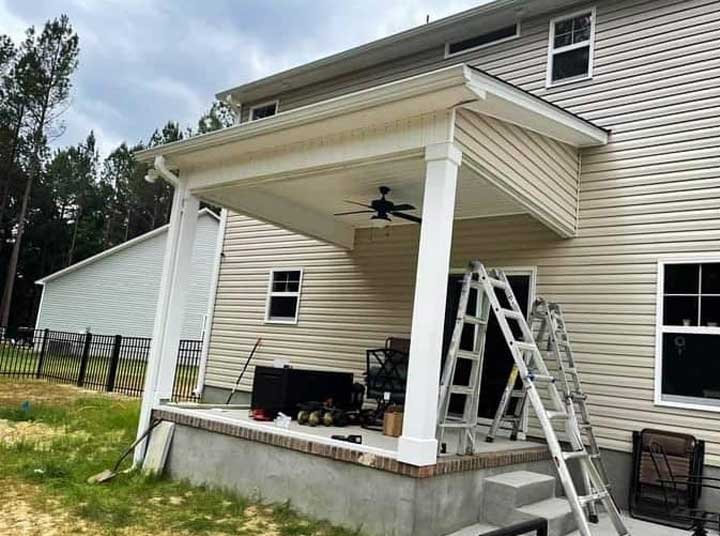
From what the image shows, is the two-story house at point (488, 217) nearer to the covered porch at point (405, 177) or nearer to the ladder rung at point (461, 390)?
the covered porch at point (405, 177)

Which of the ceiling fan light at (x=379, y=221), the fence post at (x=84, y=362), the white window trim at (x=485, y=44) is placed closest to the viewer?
the ceiling fan light at (x=379, y=221)

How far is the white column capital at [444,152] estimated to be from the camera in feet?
13.6

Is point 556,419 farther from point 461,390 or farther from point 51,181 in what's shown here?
point 51,181

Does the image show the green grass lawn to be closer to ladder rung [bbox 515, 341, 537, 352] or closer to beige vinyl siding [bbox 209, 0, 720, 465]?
ladder rung [bbox 515, 341, 537, 352]

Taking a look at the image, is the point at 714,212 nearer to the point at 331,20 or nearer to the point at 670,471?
the point at 670,471

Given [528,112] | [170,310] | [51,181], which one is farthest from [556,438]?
[51,181]

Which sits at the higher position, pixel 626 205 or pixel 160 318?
pixel 626 205

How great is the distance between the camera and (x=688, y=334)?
5312 millimetres

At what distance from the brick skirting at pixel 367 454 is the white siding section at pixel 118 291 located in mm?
15668

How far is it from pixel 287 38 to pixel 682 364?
18611mm

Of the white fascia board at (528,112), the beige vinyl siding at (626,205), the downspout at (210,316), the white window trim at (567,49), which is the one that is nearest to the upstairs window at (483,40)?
the beige vinyl siding at (626,205)

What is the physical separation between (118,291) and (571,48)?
18.8m

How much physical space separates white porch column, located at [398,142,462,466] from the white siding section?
17698 millimetres

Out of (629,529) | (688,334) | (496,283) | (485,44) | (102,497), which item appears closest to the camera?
(629,529)
